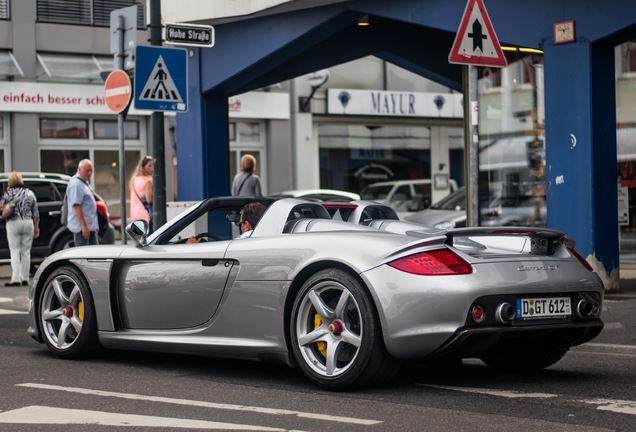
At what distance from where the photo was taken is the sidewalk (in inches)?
366

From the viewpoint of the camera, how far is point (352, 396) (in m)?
6.48

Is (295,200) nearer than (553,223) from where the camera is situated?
Yes

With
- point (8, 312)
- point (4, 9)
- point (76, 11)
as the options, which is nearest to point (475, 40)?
point (8, 312)

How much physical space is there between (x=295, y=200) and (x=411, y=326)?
5.09 ft

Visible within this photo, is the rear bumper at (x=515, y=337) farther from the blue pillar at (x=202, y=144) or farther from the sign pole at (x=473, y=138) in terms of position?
the blue pillar at (x=202, y=144)

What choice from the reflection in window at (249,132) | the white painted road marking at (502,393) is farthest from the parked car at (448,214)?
the reflection in window at (249,132)

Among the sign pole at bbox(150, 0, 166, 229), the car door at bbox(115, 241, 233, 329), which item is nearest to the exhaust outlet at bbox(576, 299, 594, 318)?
the car door at bbox(115, 241, 233, 329)

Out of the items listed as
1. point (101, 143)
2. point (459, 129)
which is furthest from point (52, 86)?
point (459, 129)

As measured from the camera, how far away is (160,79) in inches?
498

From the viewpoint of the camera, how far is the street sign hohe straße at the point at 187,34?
12875 mm

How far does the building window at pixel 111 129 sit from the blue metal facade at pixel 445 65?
36.3 feet

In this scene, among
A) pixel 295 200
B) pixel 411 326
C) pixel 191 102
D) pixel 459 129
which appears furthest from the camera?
pixel 459 129

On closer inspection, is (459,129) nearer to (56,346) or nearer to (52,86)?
(52,86)

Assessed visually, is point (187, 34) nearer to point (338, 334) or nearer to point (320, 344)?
point (320, 344)
